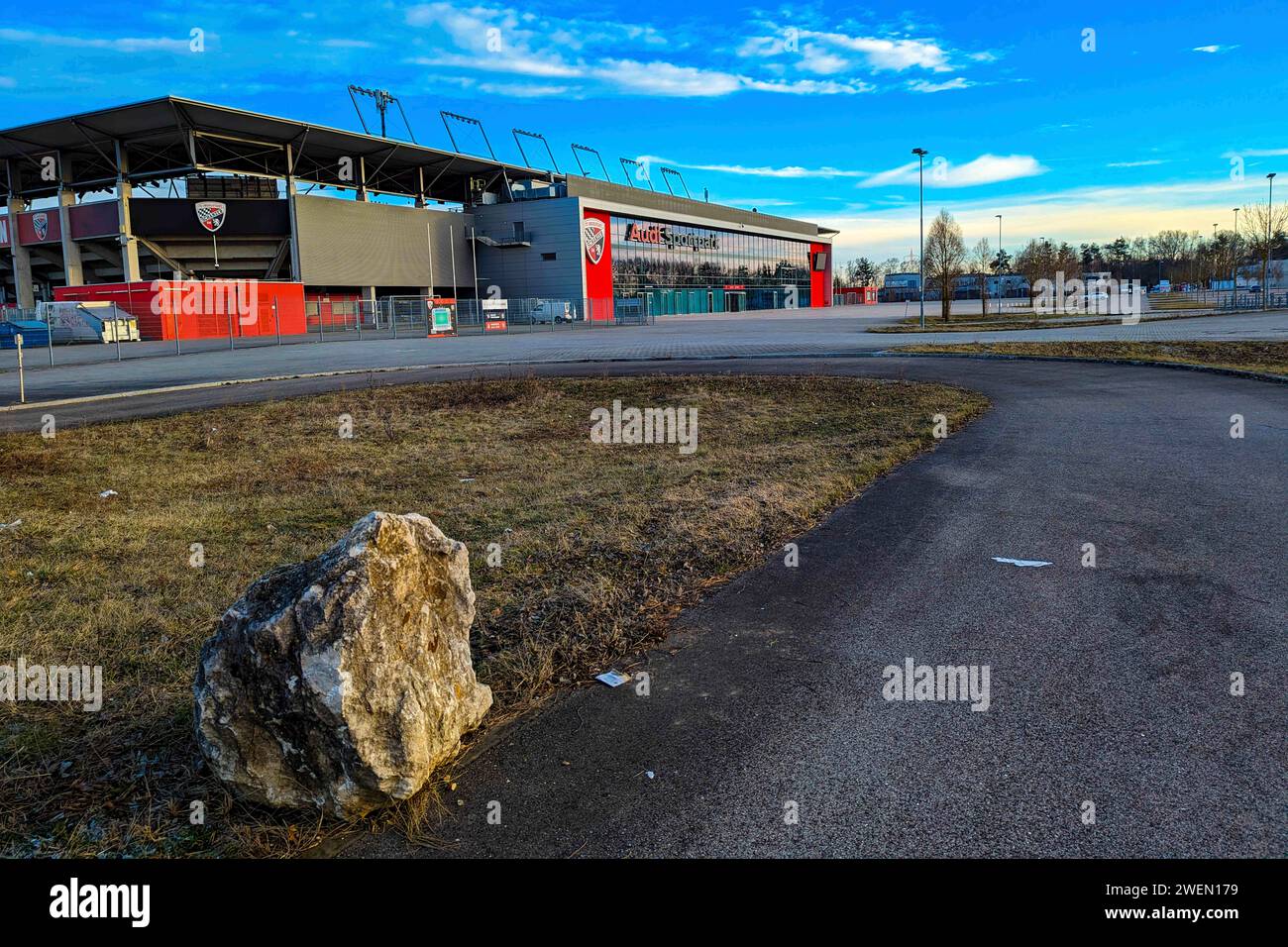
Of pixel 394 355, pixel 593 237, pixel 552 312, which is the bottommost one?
pixel 394 355

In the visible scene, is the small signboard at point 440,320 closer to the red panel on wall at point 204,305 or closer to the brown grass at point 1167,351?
the red panel on wall at point 204,305

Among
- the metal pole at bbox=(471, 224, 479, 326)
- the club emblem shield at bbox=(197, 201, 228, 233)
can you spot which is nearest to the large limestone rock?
the club emblem shield at bbox=(197, 201, 228, 233)

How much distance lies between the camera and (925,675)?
4.46 metres

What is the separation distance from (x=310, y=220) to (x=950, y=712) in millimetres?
74234

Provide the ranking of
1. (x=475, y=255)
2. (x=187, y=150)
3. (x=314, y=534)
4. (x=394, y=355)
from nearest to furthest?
(x=314, y=534) < (x=394, y=355) < (x=187, y=150) < (x=475, y=255)

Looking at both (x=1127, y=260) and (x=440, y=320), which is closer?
(x=440, y=320)

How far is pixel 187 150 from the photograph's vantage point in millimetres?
65000

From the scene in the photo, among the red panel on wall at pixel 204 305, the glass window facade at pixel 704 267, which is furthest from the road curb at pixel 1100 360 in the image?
the glass window facade at pixel 704 267

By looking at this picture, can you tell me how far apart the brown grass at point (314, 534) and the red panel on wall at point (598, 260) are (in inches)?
2639

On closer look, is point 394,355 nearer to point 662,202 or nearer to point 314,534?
point 314,534

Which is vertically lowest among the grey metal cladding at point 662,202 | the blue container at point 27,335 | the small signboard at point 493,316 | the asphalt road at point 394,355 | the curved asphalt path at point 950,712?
the curved asphalt path at point 950,712

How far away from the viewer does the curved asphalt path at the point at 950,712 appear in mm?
3197

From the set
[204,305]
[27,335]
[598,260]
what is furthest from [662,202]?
[27,335]
